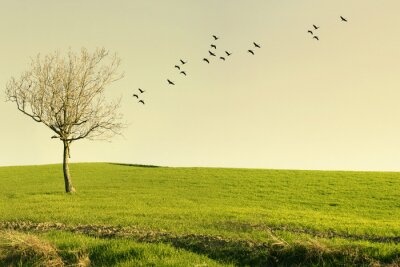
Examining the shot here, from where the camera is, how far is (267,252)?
14.8 meters

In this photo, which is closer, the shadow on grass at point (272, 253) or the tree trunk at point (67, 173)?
the shadow on grass at point (272, 253)

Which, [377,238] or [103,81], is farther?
[103,81]

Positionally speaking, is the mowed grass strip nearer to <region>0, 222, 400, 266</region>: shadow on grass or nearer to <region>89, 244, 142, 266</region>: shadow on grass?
<region>0, 222, 400, 266</region>: shadow on grass

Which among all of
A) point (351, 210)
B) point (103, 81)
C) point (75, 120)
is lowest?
point (351, 210)

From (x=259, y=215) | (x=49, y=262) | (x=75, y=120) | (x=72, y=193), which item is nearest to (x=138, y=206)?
(x=259, y=215)

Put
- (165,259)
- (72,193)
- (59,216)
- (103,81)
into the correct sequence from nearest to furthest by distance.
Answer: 1. (165,259)
2. (59,216)
3. (72,193)
4. (103,81)

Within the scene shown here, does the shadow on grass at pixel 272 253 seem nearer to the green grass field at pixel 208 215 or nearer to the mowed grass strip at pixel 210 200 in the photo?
the green grass field at pixel 208 215

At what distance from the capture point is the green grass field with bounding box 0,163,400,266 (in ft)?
48.7

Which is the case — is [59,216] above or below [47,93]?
below

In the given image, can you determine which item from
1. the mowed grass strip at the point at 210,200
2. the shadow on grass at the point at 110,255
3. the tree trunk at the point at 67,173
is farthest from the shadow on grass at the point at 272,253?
the tree trunk at the point at 67,173

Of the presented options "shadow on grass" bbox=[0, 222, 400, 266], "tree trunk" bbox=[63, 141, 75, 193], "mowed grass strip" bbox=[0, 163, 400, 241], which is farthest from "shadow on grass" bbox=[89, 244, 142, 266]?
"tree trunk" bbox=[63, 141, 75, 193]

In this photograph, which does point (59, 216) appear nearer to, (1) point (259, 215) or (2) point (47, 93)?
(1) point (259, 215)

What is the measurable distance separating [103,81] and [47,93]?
551cm

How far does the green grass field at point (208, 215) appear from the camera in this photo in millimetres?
14844
